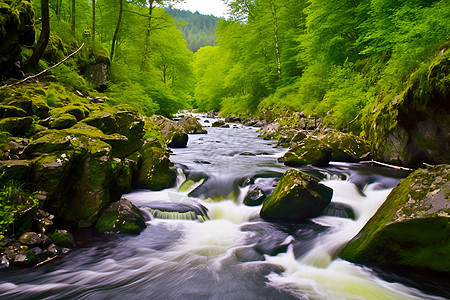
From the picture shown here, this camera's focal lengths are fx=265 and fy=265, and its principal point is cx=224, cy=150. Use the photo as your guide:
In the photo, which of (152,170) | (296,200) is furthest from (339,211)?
(152,170)

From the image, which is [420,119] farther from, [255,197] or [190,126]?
[190,126]

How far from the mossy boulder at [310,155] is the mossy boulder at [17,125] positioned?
7112 millimetres

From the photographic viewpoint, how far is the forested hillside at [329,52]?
6.87 m

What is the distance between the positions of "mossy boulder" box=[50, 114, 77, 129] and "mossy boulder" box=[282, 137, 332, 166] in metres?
6.44

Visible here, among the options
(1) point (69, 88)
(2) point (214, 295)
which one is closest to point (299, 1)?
(1) point (69, 88)

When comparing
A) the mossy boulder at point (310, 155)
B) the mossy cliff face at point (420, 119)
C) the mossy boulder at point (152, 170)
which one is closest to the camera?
the mossy cliff face at point (420, 119)

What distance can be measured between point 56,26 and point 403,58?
1312 cm

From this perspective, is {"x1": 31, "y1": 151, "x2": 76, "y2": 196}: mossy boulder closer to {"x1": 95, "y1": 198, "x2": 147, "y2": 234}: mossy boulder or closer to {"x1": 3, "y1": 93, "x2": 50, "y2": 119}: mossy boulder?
{"x1": 95, "y1": 198, "x2": 147, "y2": 234}: mossy boulder

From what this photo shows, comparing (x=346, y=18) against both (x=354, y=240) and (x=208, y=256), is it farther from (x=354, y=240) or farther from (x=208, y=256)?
(x=208, y=256)

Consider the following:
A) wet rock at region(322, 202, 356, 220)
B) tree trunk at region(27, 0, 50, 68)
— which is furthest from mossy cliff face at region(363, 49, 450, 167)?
tree trunk at region(27, 0, 50, 68)

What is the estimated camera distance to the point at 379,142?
810cm

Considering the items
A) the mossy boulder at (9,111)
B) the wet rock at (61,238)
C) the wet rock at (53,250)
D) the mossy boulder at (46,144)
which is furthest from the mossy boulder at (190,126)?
the wet rock at (53,250)

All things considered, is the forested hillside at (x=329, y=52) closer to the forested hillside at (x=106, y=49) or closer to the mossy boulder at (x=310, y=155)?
the mossy boulder at (x=310, y=155)

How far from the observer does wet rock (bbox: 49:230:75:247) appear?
3.87 meters
